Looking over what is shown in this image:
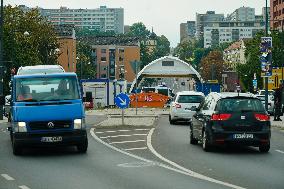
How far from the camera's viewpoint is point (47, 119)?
17.8 m

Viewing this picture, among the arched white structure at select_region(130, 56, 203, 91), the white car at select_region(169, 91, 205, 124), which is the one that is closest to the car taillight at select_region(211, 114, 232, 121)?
the white car at select_region(169, 91, 205, 124)

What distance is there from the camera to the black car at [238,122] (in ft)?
61.3

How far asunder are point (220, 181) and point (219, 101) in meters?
6.37

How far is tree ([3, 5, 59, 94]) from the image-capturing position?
69250 millimetres

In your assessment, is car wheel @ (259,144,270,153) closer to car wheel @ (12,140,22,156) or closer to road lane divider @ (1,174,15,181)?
car wheel @ (12,140,22,156)

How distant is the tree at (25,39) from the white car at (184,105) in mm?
31296

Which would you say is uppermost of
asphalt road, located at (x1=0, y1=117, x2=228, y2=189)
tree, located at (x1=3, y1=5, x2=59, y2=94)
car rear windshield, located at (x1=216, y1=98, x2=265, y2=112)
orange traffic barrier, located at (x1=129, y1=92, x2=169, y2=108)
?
tree, located at (x1=3, y1=5, x2=59, y2=94)

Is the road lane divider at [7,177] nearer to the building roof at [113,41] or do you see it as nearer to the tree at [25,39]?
the tree at [25,39]

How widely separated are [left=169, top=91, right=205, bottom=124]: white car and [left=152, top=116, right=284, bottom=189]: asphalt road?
34.3 feet

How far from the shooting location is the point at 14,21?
3009 inches

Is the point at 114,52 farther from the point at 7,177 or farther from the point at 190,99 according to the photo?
the point at 7,177

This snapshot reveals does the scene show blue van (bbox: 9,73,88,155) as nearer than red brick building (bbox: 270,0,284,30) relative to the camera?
Yes

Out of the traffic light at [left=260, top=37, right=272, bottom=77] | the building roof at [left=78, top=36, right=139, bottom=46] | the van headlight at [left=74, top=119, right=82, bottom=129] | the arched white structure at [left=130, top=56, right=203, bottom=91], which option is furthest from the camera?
the building roof at [left=78, top=36, right=139, bottom=46]

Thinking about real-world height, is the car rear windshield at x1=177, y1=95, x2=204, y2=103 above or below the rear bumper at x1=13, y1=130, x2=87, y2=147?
above
